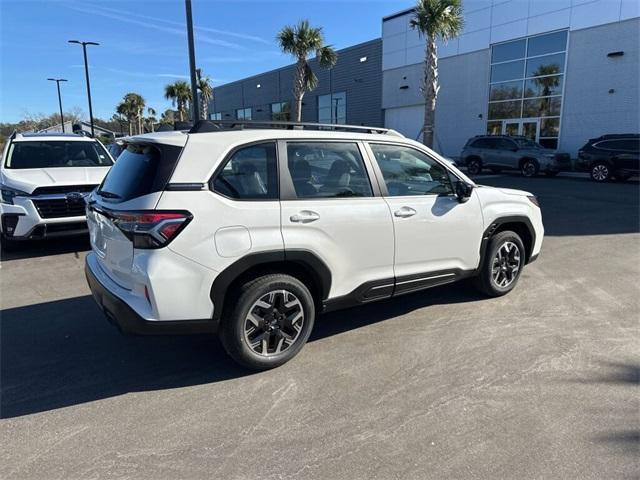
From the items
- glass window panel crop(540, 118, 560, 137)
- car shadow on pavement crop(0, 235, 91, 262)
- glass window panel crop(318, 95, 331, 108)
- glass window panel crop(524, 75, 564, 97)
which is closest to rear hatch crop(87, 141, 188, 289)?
car shadow on pavement crop(0, 235, 91, 262)

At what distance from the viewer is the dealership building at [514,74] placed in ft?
66.2

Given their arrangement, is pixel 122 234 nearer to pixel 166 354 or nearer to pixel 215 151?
pixel 215 151

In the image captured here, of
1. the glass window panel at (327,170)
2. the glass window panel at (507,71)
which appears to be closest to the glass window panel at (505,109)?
the glass window panel at (507,71)

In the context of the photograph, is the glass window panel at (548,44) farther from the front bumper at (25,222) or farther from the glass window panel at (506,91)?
the front bumper at (25,222)

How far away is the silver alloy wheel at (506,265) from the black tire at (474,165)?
57.1 ft

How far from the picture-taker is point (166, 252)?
2887 millimetres

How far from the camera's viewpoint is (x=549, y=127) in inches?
902

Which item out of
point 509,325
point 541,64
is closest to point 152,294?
point 509,325

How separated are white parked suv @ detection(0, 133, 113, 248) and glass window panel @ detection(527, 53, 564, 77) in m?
22.2

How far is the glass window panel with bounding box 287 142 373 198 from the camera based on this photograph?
3.47m

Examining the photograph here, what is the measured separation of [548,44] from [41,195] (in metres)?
23.7

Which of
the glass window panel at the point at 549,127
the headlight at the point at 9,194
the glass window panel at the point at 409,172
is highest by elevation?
the glass window panel at the point at 549,127

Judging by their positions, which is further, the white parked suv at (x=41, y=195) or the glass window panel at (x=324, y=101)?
the glass window panel at (x=324, y=101)

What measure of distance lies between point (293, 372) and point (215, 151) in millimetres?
1704
